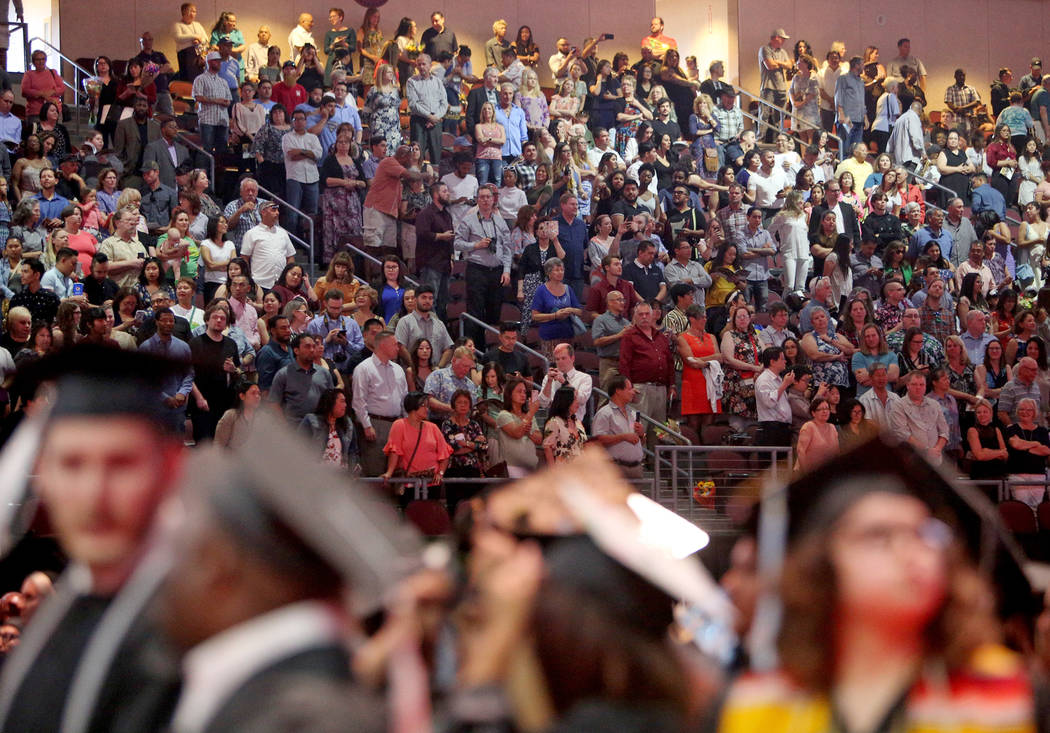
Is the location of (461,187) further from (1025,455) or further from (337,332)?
(1025,455)

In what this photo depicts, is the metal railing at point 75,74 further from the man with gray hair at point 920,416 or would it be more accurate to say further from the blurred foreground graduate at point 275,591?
the blurred foreground graduate at point 275,591

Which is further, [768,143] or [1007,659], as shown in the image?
[768,143]

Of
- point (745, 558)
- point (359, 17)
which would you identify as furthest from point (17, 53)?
point (745, 558)

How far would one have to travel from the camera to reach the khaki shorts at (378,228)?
42.5 ft

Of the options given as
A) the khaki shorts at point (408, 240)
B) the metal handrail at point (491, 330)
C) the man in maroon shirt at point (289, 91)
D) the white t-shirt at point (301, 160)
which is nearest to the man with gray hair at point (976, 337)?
the metal handrail at point (491, 330)

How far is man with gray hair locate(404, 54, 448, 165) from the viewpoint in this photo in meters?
14.8

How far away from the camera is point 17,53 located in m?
17.2

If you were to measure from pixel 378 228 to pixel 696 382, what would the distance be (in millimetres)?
3609

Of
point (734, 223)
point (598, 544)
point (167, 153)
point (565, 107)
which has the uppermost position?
point (565, 107)

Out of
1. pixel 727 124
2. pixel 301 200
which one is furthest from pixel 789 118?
pixel 301 200

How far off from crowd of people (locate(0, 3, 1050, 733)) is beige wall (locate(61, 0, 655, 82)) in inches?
24.8

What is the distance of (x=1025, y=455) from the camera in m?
10.6

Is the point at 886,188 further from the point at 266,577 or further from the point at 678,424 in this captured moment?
the point at 266,577

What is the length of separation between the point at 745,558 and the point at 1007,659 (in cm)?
45
